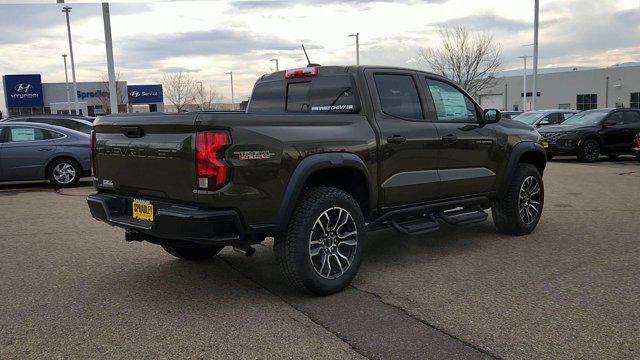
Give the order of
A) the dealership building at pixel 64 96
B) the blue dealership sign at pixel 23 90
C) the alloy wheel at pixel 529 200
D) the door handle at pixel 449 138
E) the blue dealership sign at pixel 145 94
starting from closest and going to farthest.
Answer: the door handle at pixel 449 138
the alloy wheel at pixel 529 200
the blue dealership sign at pixel 23 90
the dealership building at pixel 64 96
the blue dealership sign at pixel 145 94

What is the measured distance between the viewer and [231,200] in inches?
152

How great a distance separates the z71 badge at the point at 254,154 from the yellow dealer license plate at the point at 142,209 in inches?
34.3

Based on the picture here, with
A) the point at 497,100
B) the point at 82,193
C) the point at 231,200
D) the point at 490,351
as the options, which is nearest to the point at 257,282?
the point at 231,200

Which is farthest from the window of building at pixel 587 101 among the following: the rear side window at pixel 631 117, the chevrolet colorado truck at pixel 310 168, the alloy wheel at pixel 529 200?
the chevrolet colorado truck at pixel 310 168

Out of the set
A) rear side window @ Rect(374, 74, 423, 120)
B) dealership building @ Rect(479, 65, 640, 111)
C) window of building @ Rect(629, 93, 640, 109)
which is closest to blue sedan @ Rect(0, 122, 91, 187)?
rear side window @ Rect(374, 74, 423, 120)

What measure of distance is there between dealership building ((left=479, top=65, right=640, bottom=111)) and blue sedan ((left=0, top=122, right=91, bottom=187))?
54752 mm

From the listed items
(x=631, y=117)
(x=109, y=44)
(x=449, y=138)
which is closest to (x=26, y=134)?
(x=109, y=44)

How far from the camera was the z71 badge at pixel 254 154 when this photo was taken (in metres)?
3.87

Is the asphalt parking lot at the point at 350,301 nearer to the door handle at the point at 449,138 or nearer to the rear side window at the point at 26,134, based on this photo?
the door handle at the point at 449,138

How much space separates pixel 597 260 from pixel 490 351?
101 inches

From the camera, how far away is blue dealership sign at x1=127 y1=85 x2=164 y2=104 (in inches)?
2313

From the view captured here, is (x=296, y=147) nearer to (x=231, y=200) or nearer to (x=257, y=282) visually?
(x=231, y=200)

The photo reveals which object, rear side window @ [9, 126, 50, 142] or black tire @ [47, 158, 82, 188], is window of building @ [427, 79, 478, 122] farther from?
rear side window @ [9, 126, 50, 142]

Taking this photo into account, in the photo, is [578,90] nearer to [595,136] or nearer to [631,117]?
[631,117]
